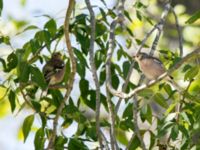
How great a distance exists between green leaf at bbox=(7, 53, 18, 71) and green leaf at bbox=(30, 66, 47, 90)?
0.89ft

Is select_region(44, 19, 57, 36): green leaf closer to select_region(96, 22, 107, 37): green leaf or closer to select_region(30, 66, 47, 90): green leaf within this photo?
select_region(30, 66, 47, 90): green leaf

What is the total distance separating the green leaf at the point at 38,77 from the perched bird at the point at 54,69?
0.51 meters

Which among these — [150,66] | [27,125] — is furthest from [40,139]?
[150,66]

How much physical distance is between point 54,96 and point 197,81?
1.00 metres

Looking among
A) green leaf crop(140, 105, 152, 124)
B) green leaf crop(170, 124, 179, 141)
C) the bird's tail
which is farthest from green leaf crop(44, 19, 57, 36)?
green leaf crop(170, 124, 179, 141)

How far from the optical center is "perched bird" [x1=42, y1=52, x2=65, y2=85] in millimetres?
5185

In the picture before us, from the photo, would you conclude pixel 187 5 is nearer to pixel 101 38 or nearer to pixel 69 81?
pixel 101 38

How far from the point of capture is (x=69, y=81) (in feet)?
14.9

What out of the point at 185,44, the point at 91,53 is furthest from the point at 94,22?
the point at 185,44

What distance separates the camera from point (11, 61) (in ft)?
15.7

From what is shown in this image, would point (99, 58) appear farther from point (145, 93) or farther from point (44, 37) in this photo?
point (145, 93)

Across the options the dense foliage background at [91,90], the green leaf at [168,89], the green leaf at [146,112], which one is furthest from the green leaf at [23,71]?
the green leaf at [168,89]

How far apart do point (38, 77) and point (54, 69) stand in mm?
1174

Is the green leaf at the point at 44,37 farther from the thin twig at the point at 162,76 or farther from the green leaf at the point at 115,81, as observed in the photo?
the green leaf at the point at 115,81
